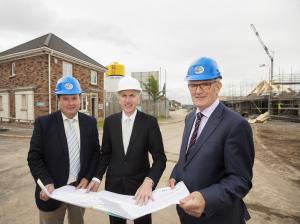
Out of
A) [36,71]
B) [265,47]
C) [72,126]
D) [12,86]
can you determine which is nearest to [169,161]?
[72,126]

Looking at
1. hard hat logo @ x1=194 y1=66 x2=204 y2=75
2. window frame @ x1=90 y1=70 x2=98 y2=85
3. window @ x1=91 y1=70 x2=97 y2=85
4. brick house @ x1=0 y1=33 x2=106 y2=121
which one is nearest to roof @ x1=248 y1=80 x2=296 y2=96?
window frame @ x1=90 y1=70 x2=98 y2=85

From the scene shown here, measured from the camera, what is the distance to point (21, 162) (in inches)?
294

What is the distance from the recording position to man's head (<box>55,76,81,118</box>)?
2.44 meters

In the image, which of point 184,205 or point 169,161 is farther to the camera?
point 169,161

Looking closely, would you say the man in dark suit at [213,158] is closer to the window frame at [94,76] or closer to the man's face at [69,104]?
the man's face at [69,104]

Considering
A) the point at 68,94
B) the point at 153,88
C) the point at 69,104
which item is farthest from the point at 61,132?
the point at 153,88

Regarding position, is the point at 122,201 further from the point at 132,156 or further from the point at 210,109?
the point at 210,109

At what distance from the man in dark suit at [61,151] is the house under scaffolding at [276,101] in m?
26.1

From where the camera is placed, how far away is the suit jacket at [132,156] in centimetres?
253

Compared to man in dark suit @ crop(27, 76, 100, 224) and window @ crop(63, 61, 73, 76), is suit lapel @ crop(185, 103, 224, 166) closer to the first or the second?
man in dark suit @ crop(27, 76, 100, 224)

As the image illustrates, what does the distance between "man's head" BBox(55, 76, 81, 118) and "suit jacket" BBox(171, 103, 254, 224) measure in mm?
1354

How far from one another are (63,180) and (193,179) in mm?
1451

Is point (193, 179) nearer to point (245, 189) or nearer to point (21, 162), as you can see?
point (245, 189)

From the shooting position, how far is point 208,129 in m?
1.83
